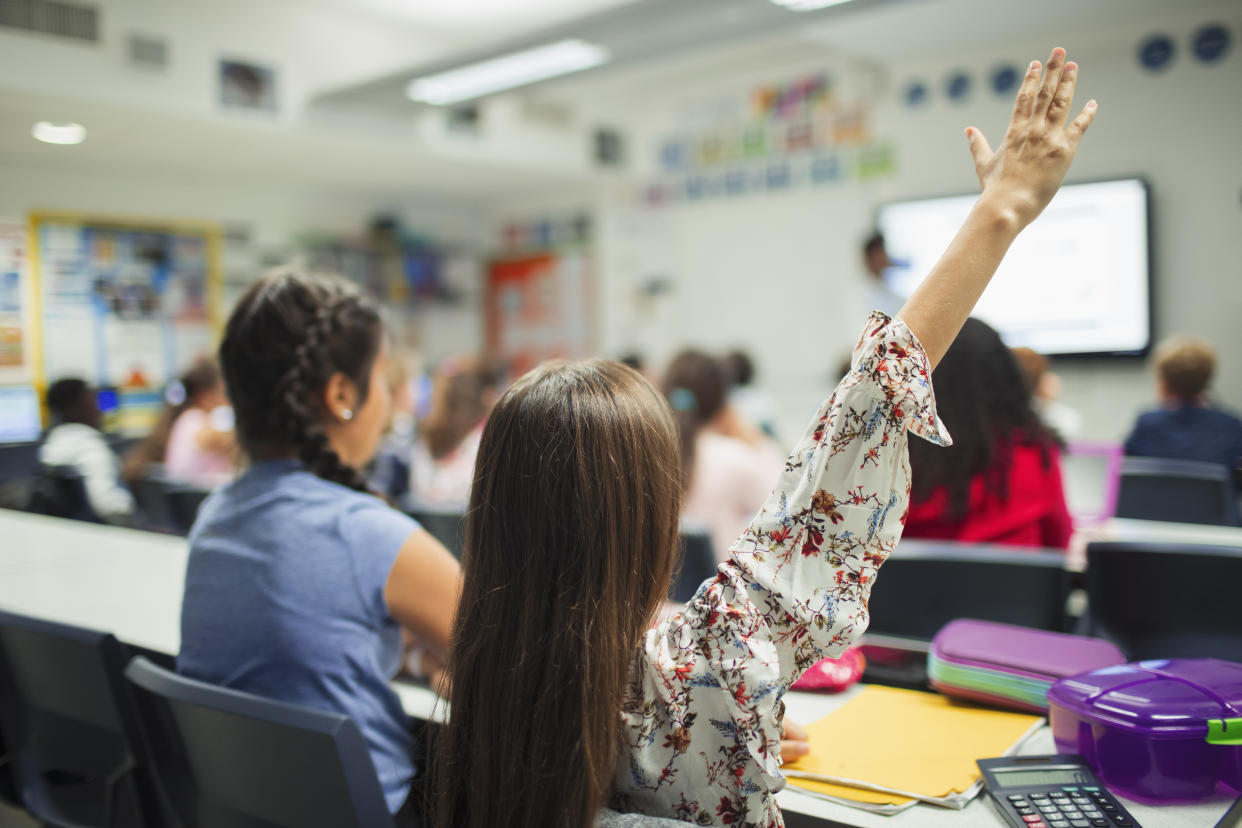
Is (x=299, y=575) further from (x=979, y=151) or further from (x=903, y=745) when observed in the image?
(x=979, y=151)

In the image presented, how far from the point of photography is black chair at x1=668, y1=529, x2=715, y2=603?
74.7 inches

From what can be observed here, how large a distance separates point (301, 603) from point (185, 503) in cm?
207

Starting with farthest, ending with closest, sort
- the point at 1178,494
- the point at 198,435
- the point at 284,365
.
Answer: the point at 198,435, the point at 1178,494, the point at 284,365

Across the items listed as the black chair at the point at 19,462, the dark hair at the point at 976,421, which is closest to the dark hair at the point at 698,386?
the dark hair at the point at 976,421

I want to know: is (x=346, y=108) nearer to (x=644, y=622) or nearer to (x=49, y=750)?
(x=49, y=750)

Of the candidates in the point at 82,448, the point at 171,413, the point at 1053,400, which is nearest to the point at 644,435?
the point at 82,448

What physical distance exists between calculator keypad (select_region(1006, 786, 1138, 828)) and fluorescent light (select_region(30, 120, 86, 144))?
504 cm

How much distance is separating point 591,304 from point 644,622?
261 inches

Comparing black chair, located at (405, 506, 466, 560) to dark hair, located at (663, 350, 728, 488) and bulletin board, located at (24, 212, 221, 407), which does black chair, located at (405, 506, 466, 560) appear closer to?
dark hair, located at (663, 350, 728, 488)

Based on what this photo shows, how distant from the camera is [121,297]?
4914 millimetres

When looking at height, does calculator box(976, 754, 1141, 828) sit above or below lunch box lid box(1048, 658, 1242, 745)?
below

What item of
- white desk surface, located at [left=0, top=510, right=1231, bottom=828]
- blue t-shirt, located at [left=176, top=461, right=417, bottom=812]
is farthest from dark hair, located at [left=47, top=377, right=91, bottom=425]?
blue t-shirt, located at [left=176, top=461, right=417, bottom=812]

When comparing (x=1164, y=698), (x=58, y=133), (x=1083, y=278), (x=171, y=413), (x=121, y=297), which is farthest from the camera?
(x=121, y=297)

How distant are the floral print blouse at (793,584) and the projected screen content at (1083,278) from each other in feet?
13.3
